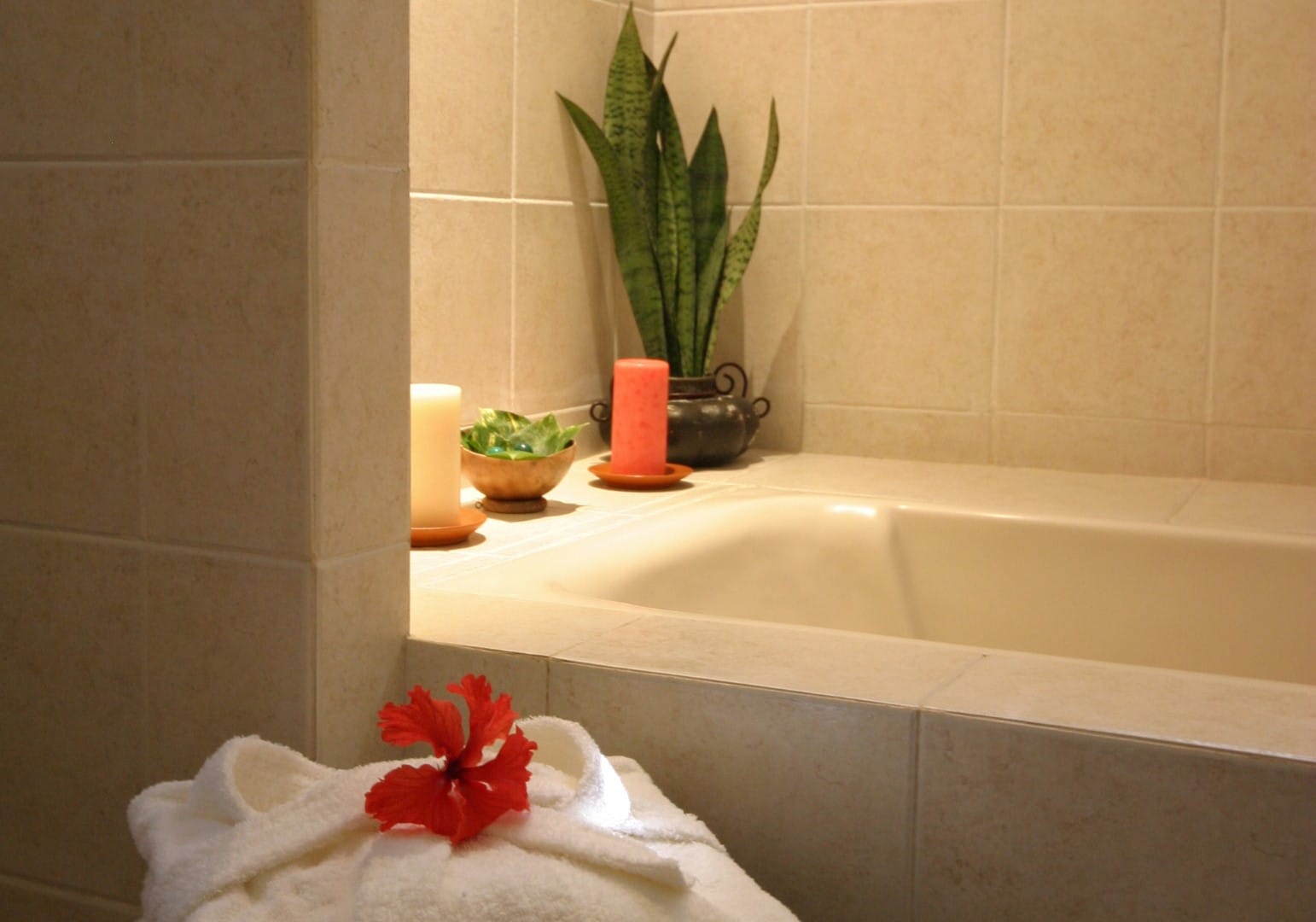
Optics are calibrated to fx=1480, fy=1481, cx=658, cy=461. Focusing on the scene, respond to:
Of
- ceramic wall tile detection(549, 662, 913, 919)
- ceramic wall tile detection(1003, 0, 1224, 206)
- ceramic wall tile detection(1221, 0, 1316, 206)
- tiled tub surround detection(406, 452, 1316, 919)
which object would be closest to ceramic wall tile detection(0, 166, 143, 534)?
tiled tub surround detection(406, 452, 1316, 919)

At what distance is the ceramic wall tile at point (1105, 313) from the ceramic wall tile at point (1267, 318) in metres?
0.03

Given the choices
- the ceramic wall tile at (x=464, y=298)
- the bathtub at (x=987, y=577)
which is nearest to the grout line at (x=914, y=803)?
the bathtub at (x=987, y=577)

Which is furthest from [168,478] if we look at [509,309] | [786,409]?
[786,409]

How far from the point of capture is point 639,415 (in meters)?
1.77

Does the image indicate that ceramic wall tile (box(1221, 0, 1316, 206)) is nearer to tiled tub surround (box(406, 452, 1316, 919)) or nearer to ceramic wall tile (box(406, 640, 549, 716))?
tiled tub surround (box(406, 452, 1316, 919))

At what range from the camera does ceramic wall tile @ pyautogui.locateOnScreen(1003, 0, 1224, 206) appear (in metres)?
1.85

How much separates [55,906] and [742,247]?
1.20 m

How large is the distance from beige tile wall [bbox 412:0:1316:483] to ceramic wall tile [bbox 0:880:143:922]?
733 mm

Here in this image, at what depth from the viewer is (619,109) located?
196 centimetres

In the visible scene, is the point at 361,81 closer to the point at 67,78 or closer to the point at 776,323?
the point at 67,78

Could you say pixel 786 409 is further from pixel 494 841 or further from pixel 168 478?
pixel 494 841

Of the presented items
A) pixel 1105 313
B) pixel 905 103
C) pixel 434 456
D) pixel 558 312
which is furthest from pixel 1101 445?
pixel 434 456

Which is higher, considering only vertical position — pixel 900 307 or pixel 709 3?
pixel 709 3

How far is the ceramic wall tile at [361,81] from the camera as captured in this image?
3.20ft
